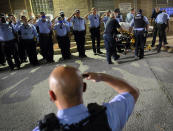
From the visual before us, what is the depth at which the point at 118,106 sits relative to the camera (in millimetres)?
1136

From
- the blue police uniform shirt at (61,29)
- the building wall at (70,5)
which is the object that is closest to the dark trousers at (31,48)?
the blue police uniform shirt at (61,29)

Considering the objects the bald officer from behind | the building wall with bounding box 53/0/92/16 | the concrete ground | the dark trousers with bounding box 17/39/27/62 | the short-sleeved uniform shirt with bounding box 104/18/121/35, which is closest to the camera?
the bald officer from behind

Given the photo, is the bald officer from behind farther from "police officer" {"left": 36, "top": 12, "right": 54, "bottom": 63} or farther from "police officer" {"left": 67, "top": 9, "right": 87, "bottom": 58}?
"police officer" {"left": 67, "top": 9, "right": 87, "bottom": 58}

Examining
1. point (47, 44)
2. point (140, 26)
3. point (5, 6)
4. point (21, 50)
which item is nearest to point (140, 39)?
point (140, 26)

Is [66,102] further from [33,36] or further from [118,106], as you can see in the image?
[33,36]

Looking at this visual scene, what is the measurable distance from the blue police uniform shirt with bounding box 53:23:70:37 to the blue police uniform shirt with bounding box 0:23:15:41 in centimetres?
175

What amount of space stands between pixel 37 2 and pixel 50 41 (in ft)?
19.6

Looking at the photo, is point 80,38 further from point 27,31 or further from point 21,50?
point 21,50

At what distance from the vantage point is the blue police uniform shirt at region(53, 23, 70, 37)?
6.55 metres

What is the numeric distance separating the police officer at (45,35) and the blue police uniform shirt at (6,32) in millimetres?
1116

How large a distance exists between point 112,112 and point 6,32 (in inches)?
227

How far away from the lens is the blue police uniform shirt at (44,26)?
6262mm

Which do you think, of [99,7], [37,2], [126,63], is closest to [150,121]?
[126,63]

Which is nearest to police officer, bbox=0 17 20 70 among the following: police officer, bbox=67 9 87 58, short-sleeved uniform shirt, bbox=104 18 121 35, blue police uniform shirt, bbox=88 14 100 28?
police officer, bbox=67 9 87 58
